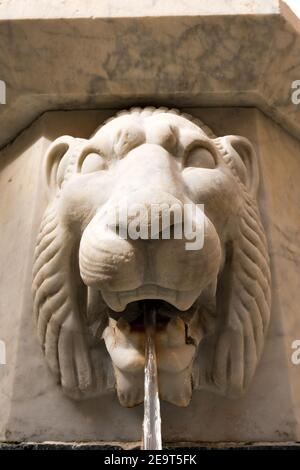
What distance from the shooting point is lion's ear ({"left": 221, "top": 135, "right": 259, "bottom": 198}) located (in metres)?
1.21

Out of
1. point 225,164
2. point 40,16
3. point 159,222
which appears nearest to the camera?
point 159,222

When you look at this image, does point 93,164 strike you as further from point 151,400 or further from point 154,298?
point 151,400

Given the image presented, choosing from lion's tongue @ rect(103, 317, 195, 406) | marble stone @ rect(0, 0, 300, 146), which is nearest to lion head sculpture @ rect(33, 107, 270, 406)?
lion's tongue @ rect(103, 317, 195, 406)

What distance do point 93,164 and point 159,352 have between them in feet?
1.11

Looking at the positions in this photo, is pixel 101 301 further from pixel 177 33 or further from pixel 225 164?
pixel 177 33

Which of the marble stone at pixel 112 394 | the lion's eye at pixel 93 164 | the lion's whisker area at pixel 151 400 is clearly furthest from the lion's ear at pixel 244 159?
the lion's whisker area at pixel 151 400

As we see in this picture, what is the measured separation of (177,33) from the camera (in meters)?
1.24

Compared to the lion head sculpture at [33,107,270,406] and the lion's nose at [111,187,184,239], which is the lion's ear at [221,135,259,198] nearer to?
the lion head sculpture at [33,107,270,406]

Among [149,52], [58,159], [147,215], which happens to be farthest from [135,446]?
[149,52]

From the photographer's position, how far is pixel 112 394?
1.10 meters

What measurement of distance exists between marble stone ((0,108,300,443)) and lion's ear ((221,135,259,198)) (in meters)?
0.03
